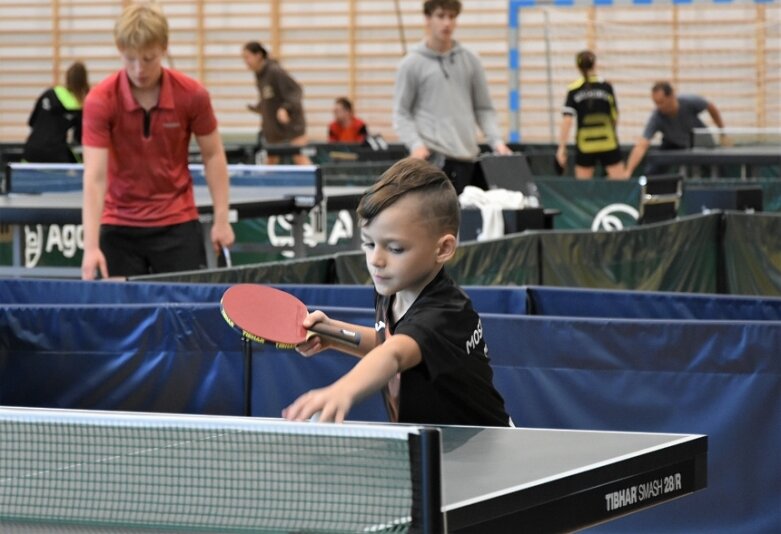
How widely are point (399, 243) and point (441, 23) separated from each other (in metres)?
5.74

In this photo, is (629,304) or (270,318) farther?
(629,304)

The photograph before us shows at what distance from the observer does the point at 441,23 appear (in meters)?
8.00


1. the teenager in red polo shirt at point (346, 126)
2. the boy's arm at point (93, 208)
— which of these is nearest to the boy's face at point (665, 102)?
the teenager in red polo shirt at point (346, 126)

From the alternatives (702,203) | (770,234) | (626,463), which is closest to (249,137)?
(702,203)

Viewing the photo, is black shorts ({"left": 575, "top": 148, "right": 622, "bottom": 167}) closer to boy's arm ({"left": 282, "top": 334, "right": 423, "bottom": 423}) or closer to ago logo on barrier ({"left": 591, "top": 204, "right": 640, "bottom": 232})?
ago logo on barrier ({"left": 591, "top": 204, "right": 640, "bottom": 232})

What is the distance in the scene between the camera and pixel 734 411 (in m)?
3.71

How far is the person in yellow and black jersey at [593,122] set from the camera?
1281 cm

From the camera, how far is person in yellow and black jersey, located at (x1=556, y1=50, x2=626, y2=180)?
12.8 meters

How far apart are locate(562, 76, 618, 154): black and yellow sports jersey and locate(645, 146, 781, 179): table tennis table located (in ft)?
1.76

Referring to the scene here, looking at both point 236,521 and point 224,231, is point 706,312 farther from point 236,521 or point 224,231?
point 236,521

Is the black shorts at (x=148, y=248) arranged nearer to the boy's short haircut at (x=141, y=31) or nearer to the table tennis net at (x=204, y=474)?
the boy's short haircut at (x=141, y=31)

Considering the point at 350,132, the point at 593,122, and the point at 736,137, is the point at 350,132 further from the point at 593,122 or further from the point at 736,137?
the point at 593,122

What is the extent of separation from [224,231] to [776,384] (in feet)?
7.26

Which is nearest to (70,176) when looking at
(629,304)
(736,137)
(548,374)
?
(629,304)
